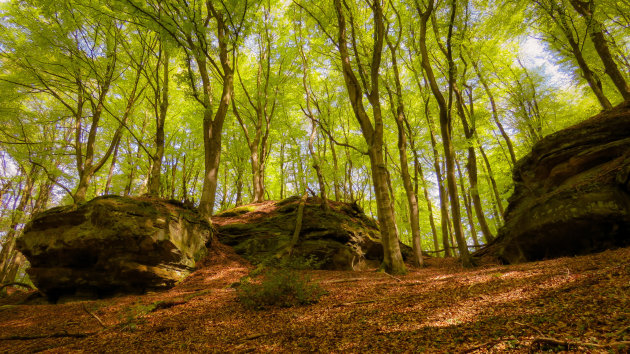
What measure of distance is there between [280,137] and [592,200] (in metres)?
19.6

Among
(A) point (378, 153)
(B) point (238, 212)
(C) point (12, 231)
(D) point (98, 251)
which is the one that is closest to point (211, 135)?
(B) point (238, 212)

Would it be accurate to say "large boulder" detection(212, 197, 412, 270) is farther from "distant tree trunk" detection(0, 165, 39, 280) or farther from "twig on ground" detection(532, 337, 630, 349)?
"distant tree trunk" detection(0, 165, 39, 280)

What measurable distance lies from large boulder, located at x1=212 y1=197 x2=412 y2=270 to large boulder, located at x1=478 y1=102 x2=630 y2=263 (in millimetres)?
4888

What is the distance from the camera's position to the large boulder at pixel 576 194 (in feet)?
19.8

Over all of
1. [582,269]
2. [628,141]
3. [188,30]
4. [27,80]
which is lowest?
[582,269]

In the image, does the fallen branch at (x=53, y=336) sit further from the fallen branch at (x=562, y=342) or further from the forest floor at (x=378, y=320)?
the fallen branch at (x=562, y=342)

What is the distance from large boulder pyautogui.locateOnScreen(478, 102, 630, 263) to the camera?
19.8 ft

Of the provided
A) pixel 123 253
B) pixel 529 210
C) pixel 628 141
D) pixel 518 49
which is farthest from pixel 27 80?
pixel 518 49

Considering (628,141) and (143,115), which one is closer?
(628,141)

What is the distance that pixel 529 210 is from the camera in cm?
769

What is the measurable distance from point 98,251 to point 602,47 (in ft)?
59.3

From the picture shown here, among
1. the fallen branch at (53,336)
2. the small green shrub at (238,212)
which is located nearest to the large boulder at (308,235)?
the small green shrub at (238,212)

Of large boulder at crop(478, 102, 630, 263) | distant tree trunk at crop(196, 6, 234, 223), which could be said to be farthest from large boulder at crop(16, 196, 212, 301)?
large boulder at crop(478, 102, 630, 263)

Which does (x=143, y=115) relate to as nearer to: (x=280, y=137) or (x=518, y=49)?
(x=280, y=137)
